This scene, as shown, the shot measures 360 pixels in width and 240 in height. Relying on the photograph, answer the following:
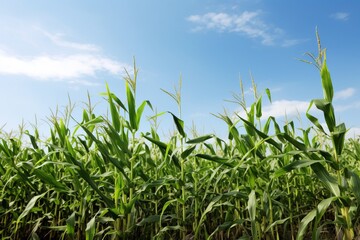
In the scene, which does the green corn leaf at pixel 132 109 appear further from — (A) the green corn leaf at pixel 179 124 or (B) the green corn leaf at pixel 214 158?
(B) the green corn leaf at pixel 214 158

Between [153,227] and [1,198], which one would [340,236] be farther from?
[1,198]

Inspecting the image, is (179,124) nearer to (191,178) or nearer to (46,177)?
(191,178)

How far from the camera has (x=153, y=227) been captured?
10.9ft

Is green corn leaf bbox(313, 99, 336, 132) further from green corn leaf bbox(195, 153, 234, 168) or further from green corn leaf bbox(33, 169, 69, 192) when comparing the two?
green corn leaf bbox(33, 169, 69, 192)

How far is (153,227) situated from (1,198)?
1672mm

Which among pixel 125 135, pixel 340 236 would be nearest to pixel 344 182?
pixel 340 236

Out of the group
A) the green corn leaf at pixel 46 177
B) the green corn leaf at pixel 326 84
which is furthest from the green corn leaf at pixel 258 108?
the green corn leaf at pixel 46 177

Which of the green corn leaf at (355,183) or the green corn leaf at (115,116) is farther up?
the green corn leaf at (115,116)

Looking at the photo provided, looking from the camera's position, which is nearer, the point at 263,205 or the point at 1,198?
the point at 263,205

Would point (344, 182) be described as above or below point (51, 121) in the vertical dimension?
below

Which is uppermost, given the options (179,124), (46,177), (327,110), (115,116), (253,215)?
(115,116)

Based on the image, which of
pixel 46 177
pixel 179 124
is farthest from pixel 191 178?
pixel 46 177

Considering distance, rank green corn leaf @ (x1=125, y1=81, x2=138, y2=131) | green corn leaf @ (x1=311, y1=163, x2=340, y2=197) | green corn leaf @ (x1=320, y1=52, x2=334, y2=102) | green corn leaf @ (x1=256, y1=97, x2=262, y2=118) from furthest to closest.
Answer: green corn leaf @ (x1=256, y1=97, x2=262, y2=118), green corn leaf @ (x1=125, y1=81, x2=138, y2=131), green corn leaf @ (x1=320, y1=52, x2=334, y2=102), green corn leaf @ (x1=311, y1=163, x2=340, y2=197)

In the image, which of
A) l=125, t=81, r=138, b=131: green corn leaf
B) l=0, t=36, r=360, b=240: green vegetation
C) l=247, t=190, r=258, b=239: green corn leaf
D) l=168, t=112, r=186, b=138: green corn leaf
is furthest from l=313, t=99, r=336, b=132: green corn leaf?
l=125, t=81, r=138, b=131: green corn leaf
